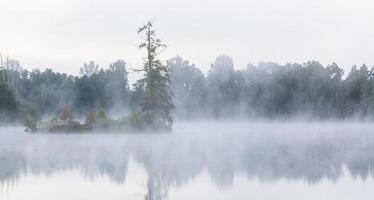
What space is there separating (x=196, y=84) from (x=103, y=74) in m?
14.7

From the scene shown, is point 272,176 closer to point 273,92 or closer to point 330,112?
point 330,112

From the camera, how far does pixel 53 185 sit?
45.2 feet

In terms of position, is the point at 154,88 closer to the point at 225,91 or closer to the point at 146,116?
the point at 146,116

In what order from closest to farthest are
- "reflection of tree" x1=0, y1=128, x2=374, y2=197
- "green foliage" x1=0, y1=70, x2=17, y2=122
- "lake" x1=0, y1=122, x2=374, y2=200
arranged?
"lake" x1=0, y1=122, x2=374, y2=200 → "reflection of tree" x1=0, y1=128, x2=374, y2=197 → "green foliage" x1=0, y1=70, x2=17, y2=122

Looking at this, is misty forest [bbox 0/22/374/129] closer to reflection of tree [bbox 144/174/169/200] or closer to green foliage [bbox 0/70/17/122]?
green foliage [bbox 0/70/17/122]

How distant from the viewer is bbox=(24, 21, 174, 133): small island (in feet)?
137

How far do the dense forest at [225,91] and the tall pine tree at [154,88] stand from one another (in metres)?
32.0

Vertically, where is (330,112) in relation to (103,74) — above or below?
below

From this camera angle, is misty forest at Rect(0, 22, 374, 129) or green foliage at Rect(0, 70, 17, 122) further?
misty forest at Rect(0, 22, 374, 129)

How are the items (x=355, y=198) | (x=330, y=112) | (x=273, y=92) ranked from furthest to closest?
(x=273, y=92), (x=330, y=112), (x=355, y=198)

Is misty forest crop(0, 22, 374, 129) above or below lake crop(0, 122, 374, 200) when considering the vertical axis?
above

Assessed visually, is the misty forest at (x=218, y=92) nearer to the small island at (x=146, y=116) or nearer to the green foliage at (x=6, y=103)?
the green foliage at (x=6, y=103)

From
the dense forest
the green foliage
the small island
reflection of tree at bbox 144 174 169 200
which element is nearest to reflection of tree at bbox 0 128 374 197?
reflection of tree at bbox 144 174 169 200

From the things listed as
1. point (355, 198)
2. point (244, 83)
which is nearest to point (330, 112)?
point (244, 83)
